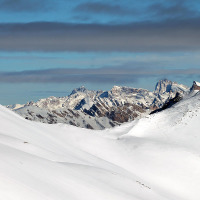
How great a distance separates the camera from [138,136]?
55719mm

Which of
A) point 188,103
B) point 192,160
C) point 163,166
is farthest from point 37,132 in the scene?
point 188,103

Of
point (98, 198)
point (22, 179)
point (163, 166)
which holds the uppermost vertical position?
point (22, 179)

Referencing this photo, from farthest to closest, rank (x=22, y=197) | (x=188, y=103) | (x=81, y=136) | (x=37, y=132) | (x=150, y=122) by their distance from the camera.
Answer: (x=188, y=103) < (x=150, y=122) < (x=81, y=136) < (x=37, y=132) < (x=22, y=197)

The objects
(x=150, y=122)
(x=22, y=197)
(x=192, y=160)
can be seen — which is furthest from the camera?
(x=150, y=122)

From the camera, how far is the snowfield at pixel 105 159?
19844mm

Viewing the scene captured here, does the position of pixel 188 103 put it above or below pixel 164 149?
above

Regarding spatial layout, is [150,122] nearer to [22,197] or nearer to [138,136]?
[138,136]

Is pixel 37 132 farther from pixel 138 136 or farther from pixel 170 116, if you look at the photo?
pixel 170 116

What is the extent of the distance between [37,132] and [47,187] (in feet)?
76.2

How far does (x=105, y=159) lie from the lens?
44875 mm

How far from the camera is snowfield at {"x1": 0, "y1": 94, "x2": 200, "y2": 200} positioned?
19.8 m

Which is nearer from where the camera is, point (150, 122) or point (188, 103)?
point (150, 122)

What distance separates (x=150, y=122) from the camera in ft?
200

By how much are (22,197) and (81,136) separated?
32794mm
